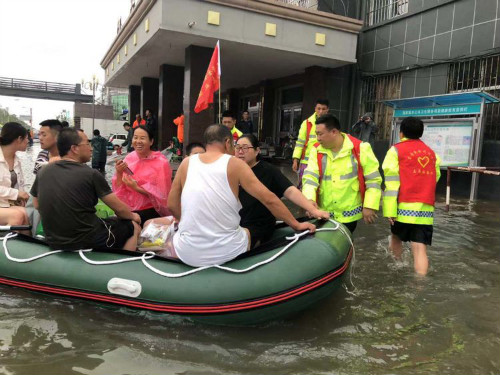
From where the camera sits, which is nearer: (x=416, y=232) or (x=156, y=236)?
(x=416, y=232)

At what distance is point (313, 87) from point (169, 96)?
4522 millimetres

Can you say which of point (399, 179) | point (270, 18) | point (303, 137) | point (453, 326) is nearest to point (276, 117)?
point (270, 18)

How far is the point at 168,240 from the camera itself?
3.61m

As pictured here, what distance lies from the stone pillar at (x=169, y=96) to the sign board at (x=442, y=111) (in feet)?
22.0

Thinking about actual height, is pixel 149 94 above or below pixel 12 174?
above

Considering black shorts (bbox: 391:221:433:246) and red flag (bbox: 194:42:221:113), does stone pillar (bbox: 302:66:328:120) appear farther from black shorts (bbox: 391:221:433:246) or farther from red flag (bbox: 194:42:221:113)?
black shorts (bbox: 391:221:433:246)

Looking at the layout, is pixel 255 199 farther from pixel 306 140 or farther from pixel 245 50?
pixel 245 50

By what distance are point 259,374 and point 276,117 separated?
535 inches

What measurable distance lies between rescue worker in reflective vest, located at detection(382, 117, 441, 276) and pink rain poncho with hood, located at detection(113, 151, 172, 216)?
7.25ft

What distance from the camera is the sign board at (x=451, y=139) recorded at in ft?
26.6

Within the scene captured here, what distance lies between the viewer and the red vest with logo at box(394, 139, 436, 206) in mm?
3488

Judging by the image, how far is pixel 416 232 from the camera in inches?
140

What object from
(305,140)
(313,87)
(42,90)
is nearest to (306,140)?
(305,140)

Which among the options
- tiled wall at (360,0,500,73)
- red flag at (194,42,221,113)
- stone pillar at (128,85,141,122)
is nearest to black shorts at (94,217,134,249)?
red flag at (194,42,221,113)
